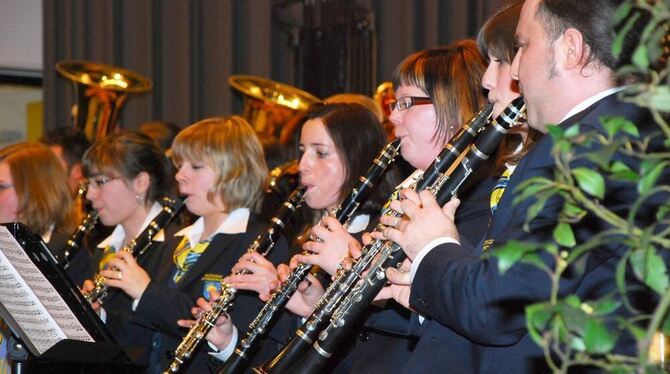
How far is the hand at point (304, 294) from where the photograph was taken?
3115 millimetres

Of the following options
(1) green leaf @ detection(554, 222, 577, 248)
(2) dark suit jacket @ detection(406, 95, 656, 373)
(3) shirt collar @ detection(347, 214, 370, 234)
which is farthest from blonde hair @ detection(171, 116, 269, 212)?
(1) green leaf @ detection(554, 222, 577, 248)

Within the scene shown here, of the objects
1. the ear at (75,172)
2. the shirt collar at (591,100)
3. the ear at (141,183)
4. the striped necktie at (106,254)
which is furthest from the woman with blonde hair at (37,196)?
the shirt collar at (591,100)

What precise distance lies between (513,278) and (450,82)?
1.09 meters

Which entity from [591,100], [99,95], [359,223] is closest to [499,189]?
[591,100]

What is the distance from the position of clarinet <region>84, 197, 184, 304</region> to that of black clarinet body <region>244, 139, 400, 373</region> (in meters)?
0.90

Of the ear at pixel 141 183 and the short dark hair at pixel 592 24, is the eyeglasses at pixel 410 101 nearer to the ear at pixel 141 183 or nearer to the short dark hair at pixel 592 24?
the short dark hair at pixel 592 24

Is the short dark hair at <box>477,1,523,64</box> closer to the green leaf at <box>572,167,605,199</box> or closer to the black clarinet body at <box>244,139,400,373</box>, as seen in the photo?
the black clarinet body at <box>244,139,400,373</box>

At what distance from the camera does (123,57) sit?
27.2 feet

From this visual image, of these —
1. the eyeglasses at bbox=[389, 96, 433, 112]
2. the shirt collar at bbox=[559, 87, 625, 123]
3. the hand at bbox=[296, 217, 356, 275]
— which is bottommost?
the hand at bbox=[296, 217, 356, 275]

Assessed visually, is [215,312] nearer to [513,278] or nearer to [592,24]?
[513,278]

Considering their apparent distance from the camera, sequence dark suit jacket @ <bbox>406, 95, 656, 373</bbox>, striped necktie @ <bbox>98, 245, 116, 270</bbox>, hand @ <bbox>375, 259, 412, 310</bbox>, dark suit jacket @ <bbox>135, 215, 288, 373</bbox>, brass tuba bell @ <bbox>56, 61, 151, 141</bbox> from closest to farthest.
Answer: dark suit jacket @ <bbox>406, 95, 656, 373</bbox> → hand @ <bbox>375, 259, 412, 310</bbox> → dark suit jacket @ <bbox>135, 215, 288, 373</bbox> → striped necktie @ <bbox>98, 245, 116, 270</bbox> → brass tuba bell @ <bbox>56, 61, 151, 141</bbox>

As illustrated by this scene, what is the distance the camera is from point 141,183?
4422 millimetres

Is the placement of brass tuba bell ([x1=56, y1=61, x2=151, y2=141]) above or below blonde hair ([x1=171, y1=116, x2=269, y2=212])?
below

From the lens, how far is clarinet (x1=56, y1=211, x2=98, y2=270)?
4404 mm
